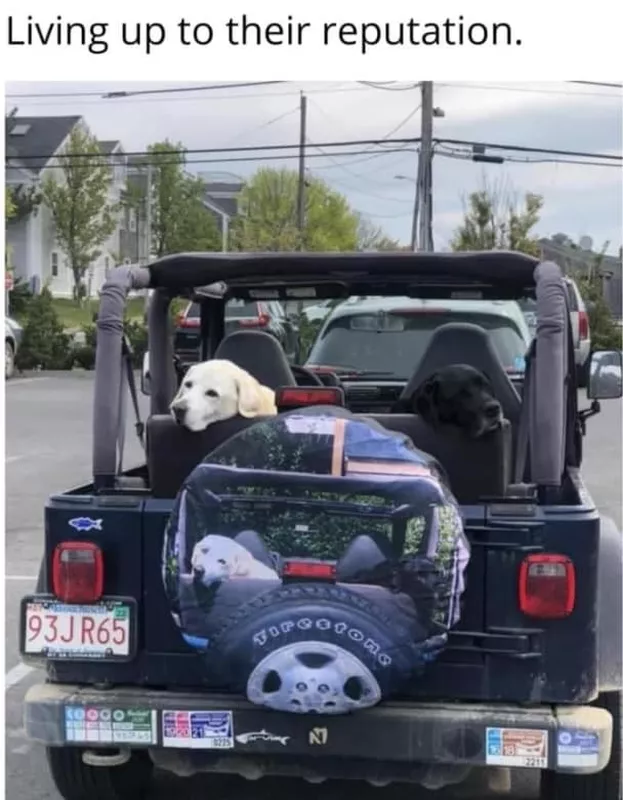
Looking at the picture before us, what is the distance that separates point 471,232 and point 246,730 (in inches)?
1521

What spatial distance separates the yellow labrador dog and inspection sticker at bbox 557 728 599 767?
146 centimetres

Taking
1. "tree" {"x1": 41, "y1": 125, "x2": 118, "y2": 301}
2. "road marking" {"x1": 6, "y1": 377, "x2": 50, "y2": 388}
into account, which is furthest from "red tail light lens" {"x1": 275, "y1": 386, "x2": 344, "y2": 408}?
"tree" {"x1": 41, "y1": 125, "x2": 118, "y2": 301}

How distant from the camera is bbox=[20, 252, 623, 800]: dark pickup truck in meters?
3.00

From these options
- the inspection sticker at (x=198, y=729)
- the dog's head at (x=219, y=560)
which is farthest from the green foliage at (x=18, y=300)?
the dog's head at (x=219, y=560)

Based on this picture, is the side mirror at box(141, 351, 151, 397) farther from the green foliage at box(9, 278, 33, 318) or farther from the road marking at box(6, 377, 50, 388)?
the green foliage at box(9, 278, 33, 318)

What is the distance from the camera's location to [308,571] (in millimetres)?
3012

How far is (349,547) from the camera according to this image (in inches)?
118

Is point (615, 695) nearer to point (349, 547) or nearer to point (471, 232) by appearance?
point (349, 547)

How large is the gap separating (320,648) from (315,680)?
3.7 inches

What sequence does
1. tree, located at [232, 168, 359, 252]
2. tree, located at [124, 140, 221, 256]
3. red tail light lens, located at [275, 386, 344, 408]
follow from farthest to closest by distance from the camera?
1. tree, located at [124, 140, 221, 256]
2. tree, located at [232, 168, 359, 252]
3. red tail light lens, located at [275, 386, 344, 408]

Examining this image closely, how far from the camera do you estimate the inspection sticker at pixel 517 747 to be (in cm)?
319

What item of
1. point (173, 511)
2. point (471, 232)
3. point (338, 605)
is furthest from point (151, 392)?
point (471, 232)

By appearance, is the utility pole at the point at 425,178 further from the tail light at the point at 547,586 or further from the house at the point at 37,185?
the tail light at the point at 547,586

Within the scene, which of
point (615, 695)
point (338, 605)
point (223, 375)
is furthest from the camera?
point (223, 375)
